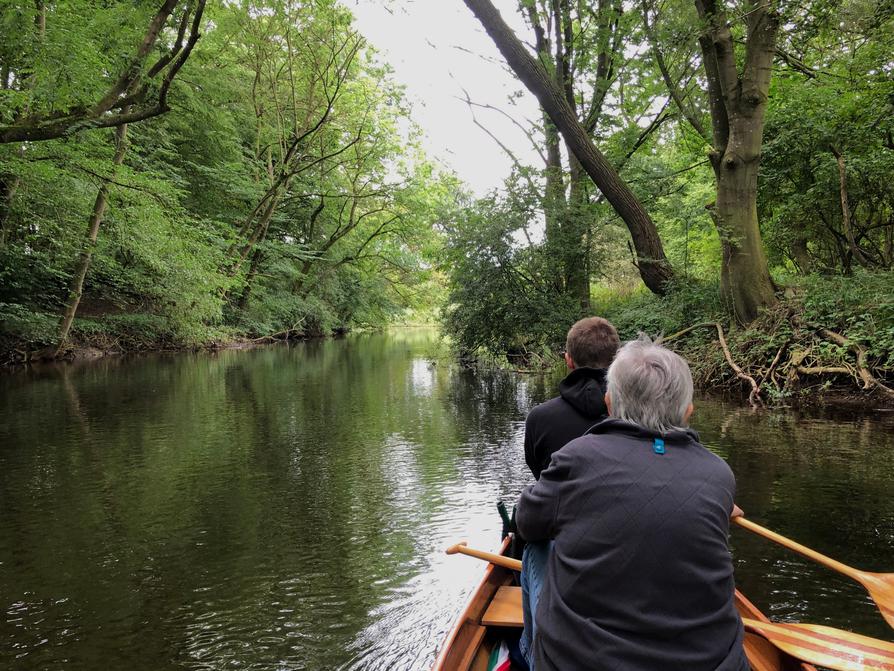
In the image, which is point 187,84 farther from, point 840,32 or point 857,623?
point 857,623

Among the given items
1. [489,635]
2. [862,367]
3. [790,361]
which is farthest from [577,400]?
[790,361]

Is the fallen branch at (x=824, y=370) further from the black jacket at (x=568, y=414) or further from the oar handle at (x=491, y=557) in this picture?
the oar handle at (x=491, y=557)

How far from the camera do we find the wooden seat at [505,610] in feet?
7.97

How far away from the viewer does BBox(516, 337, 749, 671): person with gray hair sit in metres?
1.41

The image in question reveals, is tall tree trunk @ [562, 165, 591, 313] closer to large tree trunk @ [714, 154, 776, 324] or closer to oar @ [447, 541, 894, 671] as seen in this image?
large tree trunk @ [714, 154, 776, 324]

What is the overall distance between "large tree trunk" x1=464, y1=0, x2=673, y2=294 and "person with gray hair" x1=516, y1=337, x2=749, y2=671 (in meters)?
8.36

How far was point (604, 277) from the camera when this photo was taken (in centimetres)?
1292

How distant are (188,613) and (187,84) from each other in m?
17.3

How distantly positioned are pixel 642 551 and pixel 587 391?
122 cm

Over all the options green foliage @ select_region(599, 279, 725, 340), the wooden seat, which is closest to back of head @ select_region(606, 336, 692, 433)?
the wooden seat

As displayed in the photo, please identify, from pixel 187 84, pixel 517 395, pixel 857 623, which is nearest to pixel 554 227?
pixel 517 395

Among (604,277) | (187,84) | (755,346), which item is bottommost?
(755,346)

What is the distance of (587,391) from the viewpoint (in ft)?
8.51

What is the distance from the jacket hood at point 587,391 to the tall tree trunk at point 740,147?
754cm
